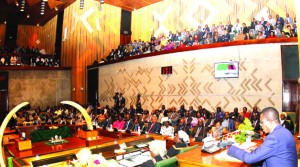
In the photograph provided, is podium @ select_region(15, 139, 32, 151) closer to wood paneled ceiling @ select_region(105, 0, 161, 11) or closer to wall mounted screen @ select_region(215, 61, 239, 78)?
wall mounted screen @ select_region(215, 61, 239, 78)

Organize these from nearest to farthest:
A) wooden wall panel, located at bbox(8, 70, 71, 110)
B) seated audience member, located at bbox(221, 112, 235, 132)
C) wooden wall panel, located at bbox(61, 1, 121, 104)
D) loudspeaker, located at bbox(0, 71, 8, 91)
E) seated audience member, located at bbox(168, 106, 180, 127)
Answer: seated audience member, located at bbox(221, 112, 235, 132) < seated audience member, located at bbox(168, 106, 180, 127) < loudspeaker, located at bbox(0, 71, 8, 91) < wooden wall panel, located at bbox(8, 70, 71, 110) < wooden wall panel, located at bbox(61, 1, 121, 104)

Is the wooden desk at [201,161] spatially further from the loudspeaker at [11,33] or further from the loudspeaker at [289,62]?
the loudspeaker at [11,33]

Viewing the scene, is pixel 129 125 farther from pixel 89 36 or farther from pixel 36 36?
pixel 36 36

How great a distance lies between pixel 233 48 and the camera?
10195 millimetres

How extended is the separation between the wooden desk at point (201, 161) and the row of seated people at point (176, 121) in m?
3.51

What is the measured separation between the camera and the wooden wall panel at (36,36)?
69.9ft

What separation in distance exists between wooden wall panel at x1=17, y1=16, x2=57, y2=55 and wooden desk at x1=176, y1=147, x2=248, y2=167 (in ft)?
65.7

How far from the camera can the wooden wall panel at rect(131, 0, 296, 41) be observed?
11786 millimetres

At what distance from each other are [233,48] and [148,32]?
7.72 meters

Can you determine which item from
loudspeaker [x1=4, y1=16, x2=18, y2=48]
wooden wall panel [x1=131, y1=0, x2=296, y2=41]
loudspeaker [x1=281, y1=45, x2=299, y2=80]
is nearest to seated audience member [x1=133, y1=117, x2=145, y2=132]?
loudspeaker [x1=281, y1=45, x2=299, y2=80]

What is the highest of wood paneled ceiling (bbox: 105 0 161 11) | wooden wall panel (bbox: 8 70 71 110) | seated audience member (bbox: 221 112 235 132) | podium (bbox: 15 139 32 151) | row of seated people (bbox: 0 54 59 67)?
wood paneled ceiling (bbox: 105 0 161 11)

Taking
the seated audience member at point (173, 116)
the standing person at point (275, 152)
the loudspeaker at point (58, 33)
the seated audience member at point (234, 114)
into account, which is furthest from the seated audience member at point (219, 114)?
the loudspeaker at point (58, 33)

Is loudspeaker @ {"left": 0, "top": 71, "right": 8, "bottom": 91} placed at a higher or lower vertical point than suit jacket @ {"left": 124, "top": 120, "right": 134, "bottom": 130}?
higher

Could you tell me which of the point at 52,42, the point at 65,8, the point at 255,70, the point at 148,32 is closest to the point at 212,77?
the point at 255,70
